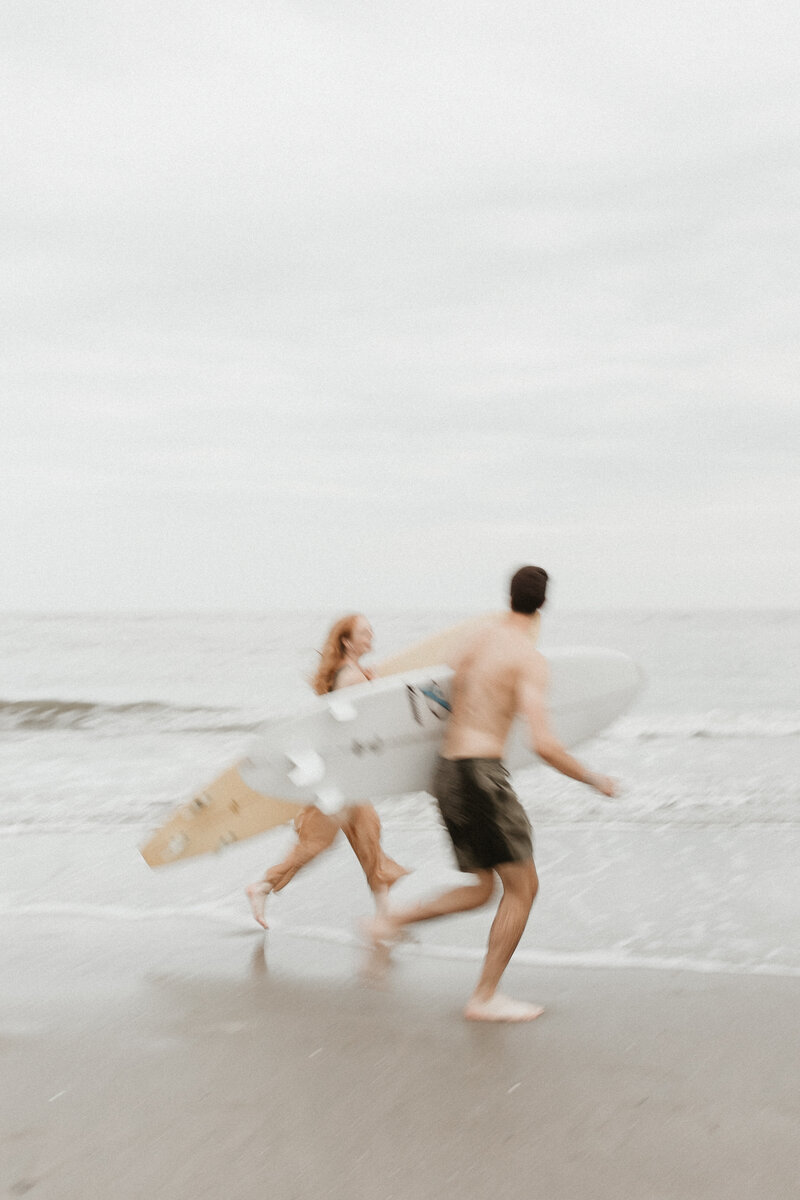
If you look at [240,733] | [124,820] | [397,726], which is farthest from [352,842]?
[240,733]

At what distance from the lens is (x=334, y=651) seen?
488cm

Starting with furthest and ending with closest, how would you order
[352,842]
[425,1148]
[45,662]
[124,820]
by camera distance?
[45,662] → [124,820] → [352,842] → [425,1148]

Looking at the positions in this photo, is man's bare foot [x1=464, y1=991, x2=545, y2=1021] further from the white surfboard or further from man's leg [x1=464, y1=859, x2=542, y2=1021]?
the white surfboard

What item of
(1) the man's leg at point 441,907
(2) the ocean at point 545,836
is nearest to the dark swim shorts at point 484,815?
(1) the man's leg at point 441,907

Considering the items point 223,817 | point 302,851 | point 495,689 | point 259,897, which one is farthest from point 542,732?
point 223,817

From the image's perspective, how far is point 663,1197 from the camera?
101 inches

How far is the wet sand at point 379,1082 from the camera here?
2.67 meters

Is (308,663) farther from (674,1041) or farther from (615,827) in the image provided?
(674,1041)

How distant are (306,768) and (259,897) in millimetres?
838

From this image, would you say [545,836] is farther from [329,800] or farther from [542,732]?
[542,732]

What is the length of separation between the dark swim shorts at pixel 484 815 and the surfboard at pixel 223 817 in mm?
1493

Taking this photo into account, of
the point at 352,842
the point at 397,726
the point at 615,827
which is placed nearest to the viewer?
the point at 397,726

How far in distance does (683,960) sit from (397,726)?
1.61 m

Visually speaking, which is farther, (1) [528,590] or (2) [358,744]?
(2) [358,744]
